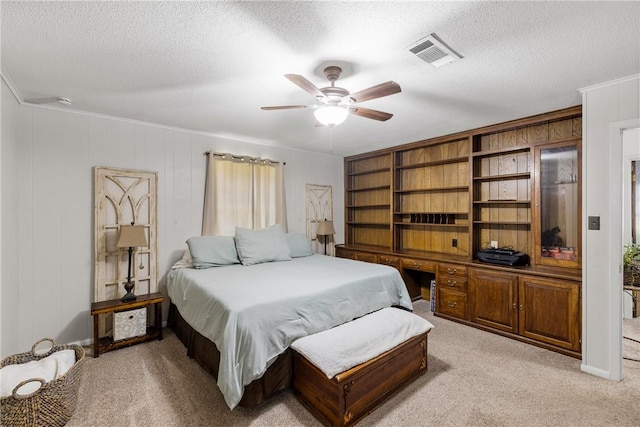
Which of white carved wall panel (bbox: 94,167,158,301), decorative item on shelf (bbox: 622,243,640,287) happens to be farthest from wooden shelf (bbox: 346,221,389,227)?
white carved wall panel (bbox: 94,167,158,301)

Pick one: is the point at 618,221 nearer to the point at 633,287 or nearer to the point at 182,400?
the point at 633,287

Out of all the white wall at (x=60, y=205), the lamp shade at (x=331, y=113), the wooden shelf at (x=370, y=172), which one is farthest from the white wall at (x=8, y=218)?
the wooden shelf at (x=370, y=172)

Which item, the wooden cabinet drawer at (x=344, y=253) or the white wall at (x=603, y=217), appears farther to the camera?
the wooden cabinet drawer at (x=344, y=253)

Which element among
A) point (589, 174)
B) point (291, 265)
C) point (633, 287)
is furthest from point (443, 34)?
point (633, 287)

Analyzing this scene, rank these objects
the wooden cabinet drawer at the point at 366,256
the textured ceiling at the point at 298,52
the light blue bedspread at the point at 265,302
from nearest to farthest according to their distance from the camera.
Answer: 1. the textured ceiling at the point at 298,52
2. the light blue bedspread at the point at 265,302
3. the wooden cabinet drawer at the point at 366,256

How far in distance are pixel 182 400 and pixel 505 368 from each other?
2.66 m

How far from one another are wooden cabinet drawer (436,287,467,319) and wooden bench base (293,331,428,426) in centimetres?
152

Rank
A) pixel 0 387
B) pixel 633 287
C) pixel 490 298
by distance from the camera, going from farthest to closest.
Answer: pixel 490 298
pixel 633 287
pixel 0 387

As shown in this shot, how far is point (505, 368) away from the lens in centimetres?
256

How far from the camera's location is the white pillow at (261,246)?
11.6 ft

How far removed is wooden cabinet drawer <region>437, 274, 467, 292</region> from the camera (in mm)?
3590

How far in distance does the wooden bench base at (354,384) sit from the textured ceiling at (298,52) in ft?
6.77

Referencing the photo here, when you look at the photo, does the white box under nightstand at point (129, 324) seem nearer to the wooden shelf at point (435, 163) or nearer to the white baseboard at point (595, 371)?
the wooden shelf at point (435, 163)

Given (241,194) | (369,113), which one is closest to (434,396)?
(369,113)
